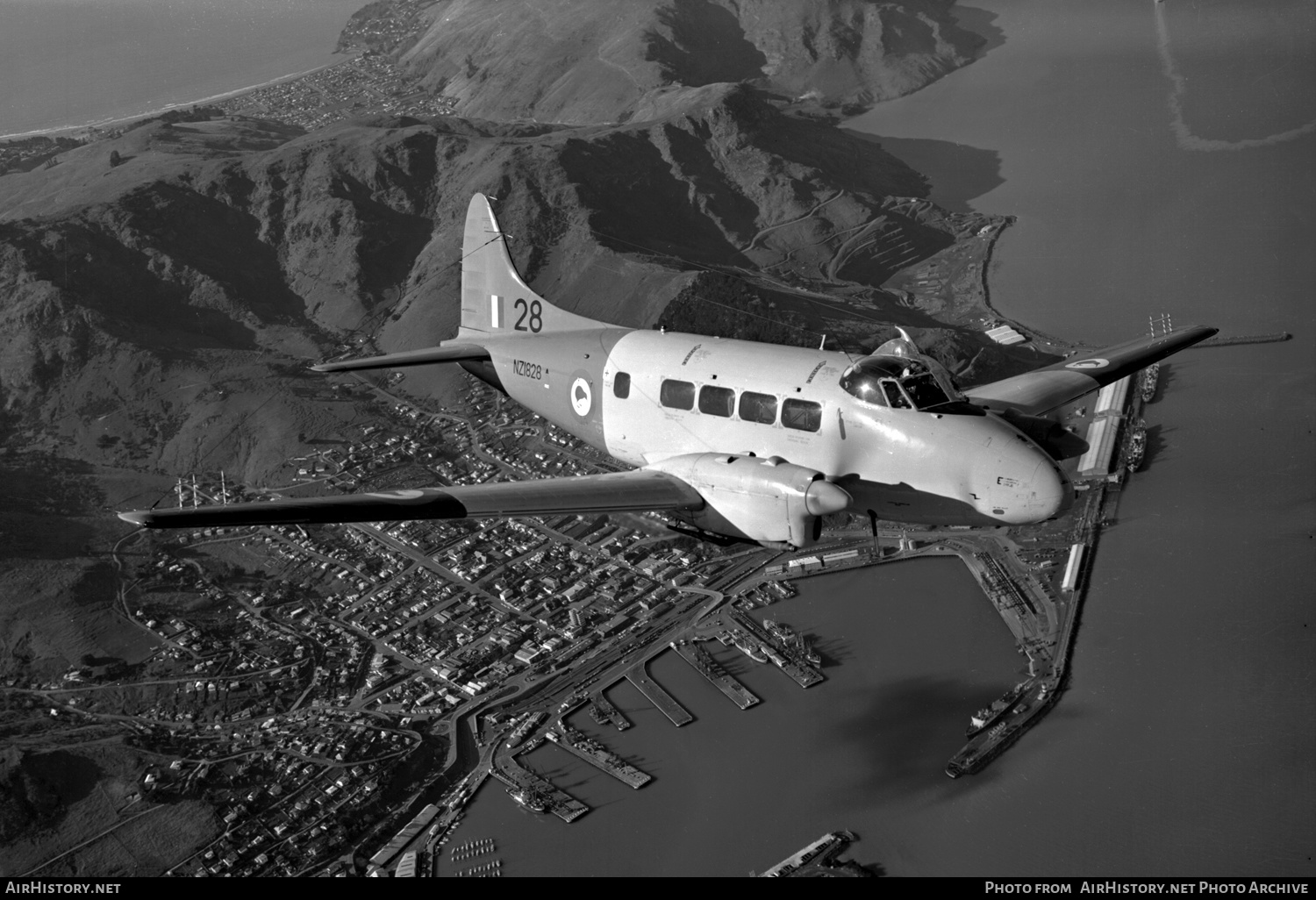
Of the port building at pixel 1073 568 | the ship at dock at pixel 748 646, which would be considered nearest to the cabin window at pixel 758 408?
the ship at dock at pixel 748 646

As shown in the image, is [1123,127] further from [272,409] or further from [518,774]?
[518,774]

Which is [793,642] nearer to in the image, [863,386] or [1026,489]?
[863,386]

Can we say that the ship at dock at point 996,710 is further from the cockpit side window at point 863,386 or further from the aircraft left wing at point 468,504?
the aircraft left wing at point 468,504

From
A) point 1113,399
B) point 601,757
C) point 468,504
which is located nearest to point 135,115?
A: point 601,757

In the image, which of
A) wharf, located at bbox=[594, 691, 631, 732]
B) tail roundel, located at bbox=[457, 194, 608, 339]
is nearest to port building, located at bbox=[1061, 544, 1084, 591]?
wharf, located at bbox=[594, 691, 631, 732]

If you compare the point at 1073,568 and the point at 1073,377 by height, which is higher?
the point at 1073,377

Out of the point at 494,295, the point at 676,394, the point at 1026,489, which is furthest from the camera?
the point at 494,295

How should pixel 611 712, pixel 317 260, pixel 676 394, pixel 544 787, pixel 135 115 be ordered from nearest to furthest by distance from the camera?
pixel 676 394
pixel 544 787
pixel 611 712
pixel 317 260
pixel 135 115
